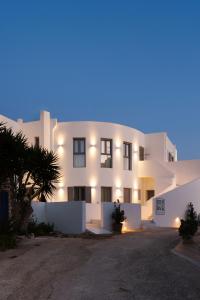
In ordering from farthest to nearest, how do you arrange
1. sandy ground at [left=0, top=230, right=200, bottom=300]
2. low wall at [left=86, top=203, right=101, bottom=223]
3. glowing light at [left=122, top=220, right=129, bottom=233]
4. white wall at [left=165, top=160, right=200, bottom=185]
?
white wall at [left=165, top=160, right=200, bottom=185] < low wall at [left=86, top=203, right=101, bottom=223] < glowing light at [left=122, top=220, right=129, bottom=233] < sandy ground at [left=0, top=230, right=200, bottom=300]

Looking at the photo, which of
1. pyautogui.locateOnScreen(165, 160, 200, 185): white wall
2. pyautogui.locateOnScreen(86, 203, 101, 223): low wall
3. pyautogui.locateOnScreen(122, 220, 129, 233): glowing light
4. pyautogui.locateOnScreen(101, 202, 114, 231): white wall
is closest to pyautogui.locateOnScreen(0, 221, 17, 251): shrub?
pyautogui.locateOnScreen(101, 202, 114, 231): white wall

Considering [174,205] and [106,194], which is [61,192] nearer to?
[106,194]

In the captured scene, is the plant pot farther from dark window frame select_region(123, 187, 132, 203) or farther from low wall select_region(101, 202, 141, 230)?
dark window frame select_region(123, 187, 132, 203)

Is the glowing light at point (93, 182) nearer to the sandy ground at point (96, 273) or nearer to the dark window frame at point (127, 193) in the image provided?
the dark window frame at point (127, 193)

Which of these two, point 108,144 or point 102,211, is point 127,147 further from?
point 102,211

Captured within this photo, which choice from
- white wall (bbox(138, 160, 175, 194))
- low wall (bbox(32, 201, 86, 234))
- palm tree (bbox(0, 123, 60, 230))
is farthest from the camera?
white wall (bbox(138, 160, 175, 194))

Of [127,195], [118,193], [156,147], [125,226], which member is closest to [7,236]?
[125,226]

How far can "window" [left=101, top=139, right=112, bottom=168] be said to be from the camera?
26.7 meters

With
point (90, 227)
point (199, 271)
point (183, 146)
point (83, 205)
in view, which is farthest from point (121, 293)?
point (183, 146)

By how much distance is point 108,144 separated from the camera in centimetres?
2703

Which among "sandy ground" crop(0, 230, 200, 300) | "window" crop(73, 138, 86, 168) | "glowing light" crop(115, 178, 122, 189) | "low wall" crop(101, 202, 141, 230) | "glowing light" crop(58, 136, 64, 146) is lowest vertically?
"sandy ground" crop(0, 230, 200, 300)

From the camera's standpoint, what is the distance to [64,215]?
1948 centimetres

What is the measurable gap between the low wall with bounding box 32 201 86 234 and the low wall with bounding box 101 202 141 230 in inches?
76.7

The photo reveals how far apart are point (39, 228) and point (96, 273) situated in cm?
916
